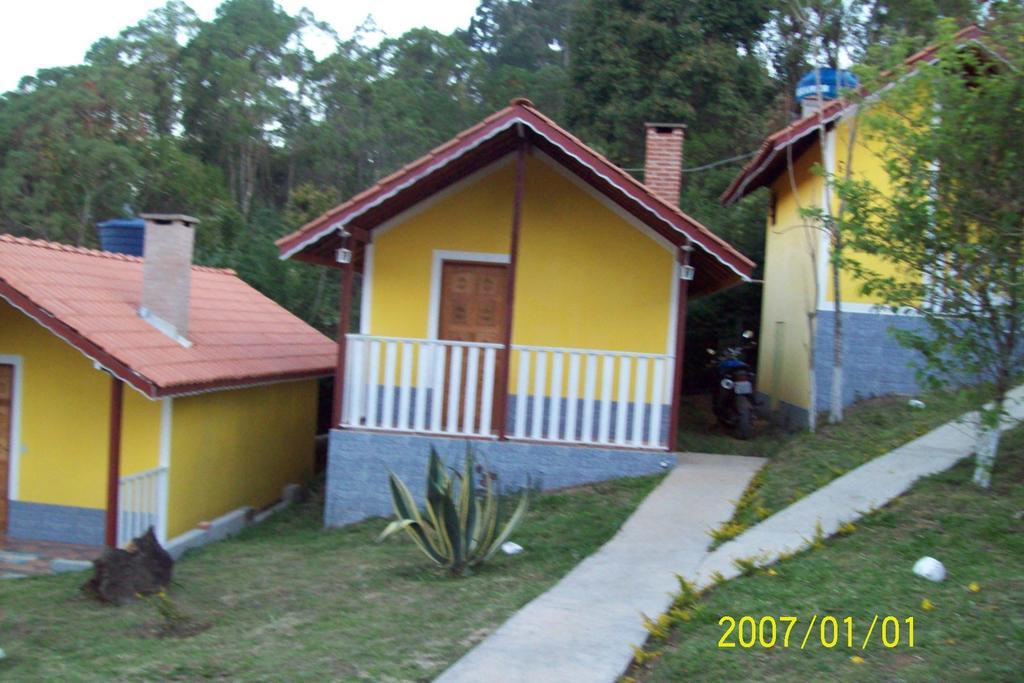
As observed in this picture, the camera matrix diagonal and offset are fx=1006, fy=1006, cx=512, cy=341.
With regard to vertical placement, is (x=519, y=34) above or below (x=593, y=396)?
above

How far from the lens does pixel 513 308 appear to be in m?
10.8

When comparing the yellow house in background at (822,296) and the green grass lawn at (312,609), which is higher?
the yellow house in background at (822,296)

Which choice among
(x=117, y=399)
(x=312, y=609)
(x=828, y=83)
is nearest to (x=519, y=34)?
(x=828, y=83)

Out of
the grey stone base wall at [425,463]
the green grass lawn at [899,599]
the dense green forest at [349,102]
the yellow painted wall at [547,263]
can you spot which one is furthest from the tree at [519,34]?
the green grass lawn at [899,599]

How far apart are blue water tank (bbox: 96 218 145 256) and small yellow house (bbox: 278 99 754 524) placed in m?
4.70

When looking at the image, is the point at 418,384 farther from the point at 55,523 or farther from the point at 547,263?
the point at 55,523

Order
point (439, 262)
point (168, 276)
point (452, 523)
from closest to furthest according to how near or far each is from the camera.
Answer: point (452, 523), point (168, 276), point (439, 262)

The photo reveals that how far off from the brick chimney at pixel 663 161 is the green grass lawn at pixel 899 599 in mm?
5718

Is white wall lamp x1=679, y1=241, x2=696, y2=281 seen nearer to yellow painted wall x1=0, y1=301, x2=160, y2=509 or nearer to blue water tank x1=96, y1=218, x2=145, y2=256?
yellow painted wall x1=0, y1=301, x2=160, y2=509

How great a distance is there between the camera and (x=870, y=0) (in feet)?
52.6

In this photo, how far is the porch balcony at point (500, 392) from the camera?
414 inches

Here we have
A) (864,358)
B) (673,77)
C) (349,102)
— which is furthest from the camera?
(349,102)

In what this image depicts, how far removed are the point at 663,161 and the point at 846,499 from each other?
18.9 ft

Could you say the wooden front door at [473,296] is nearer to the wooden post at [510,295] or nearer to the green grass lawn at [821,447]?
the wooden post at [510,295]
